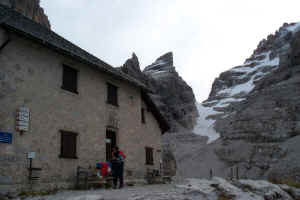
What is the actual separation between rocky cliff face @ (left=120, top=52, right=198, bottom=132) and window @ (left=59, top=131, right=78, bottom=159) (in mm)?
65932

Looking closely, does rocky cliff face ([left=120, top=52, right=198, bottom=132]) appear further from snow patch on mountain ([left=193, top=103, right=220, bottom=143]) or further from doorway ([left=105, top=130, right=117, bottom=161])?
doorway ([left=105, top=130, right=117, bottom=161])

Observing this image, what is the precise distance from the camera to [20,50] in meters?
11.3

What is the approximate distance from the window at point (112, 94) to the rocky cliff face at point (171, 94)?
6208 cm

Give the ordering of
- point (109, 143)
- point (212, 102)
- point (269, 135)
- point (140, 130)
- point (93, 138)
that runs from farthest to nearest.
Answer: point (212, 102) → point (269, 135) → point (140, 130) → point (109, 143) → point (93, 138)

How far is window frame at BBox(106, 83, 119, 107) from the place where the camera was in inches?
632

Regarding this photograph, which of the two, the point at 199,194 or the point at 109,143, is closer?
the point at 199,194

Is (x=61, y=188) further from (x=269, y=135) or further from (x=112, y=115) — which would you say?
(x=269, y=135)

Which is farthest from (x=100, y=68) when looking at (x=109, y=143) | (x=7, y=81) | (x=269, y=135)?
(x=269, y=135)

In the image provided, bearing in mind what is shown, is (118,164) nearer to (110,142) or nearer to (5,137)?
(110,142)

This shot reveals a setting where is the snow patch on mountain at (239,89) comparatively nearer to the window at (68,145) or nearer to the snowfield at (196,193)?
the snowfield at (196,193)

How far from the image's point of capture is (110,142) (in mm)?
15680

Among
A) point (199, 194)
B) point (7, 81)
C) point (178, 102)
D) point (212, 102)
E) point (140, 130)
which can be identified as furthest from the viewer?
point (212, 102)

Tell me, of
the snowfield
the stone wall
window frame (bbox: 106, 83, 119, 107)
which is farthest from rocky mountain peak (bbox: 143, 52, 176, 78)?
the snowfield

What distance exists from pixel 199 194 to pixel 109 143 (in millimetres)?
7634
